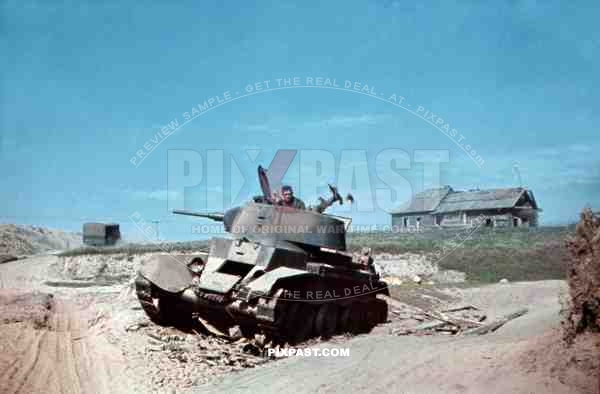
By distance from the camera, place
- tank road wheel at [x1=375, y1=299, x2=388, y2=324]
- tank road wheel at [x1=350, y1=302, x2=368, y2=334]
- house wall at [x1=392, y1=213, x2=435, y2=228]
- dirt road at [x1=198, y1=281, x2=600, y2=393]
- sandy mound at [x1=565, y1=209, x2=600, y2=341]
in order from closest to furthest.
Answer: dirt road at [x1=198, y1=281, x2=600, y2=393], sandy mound at [x1=565, y1=209, x2=600, y2=341], tank road wheel at [x1=350, y1=302, x2=368, y2=334], tank road wheel at [x1=375, y1=299, x2=388, y2=324], house wall at [x1=392, y1=213, x2=435, y2=228]

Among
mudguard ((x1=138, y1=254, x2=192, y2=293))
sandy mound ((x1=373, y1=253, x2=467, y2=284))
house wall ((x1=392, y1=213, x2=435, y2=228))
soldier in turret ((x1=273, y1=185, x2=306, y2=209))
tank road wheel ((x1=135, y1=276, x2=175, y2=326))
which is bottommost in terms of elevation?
sandy mound ((x1=373, y1=253, x2=467, y2=284))

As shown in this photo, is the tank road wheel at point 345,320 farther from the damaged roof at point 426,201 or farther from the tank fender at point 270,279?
the damaged roof at point 426,201

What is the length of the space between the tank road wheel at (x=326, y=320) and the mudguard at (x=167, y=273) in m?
2.50

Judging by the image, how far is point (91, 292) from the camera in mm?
17516

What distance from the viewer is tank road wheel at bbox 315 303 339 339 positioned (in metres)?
11.0

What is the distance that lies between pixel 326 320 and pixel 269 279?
2.19 m

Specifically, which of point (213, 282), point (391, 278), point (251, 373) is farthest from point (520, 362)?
point (391, 278)

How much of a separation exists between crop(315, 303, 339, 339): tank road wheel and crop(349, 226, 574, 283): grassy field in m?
13.6

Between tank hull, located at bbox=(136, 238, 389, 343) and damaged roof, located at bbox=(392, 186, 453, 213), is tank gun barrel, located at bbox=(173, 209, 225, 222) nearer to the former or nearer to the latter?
tank hull, located at bbox=(136, 238, 389, 343)

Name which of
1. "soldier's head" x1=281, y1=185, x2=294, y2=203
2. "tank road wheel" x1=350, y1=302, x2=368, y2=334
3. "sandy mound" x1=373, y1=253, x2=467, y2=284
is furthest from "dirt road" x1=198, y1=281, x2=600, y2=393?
"sandy mound" x1=373, y1=253, x2=467, y2=284

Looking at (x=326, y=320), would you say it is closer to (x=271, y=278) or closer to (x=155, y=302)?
(x=271, y=278)

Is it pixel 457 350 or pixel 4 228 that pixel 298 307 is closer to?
pixel 457 350

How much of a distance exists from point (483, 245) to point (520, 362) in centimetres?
2353

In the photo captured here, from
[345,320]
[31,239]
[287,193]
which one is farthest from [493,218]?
[31,239]
